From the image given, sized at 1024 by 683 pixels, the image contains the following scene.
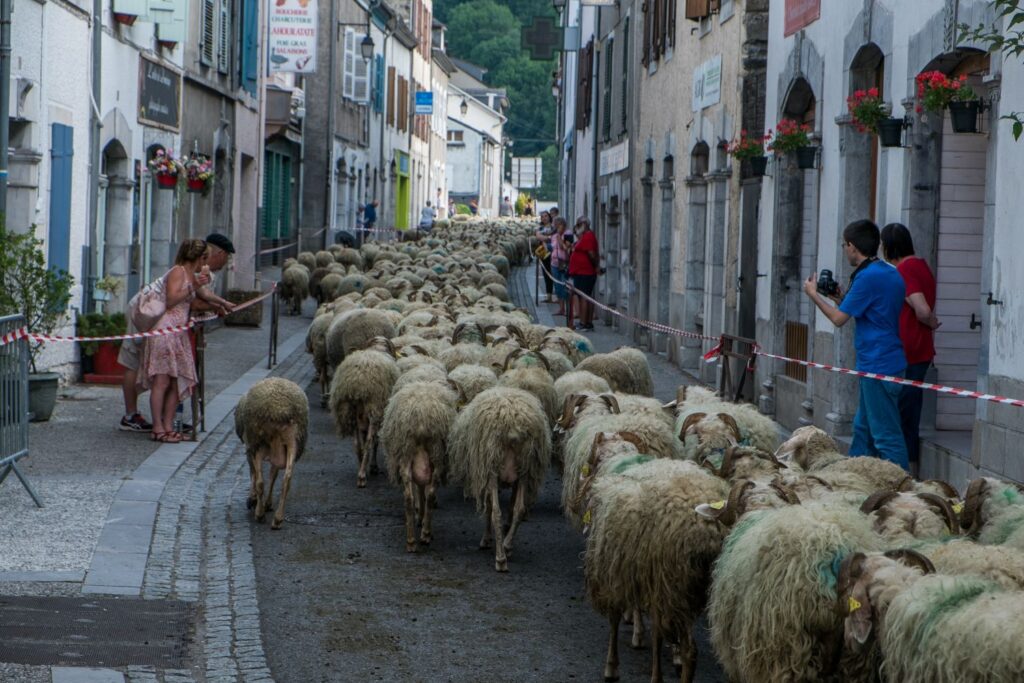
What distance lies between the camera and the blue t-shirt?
9961 mm

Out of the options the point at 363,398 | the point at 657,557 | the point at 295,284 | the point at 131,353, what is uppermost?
the point at 295,284

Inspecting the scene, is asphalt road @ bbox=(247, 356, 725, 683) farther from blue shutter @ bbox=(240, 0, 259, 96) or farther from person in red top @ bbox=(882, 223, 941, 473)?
blue shutter @ bbox=(240, 0, 259, 96)

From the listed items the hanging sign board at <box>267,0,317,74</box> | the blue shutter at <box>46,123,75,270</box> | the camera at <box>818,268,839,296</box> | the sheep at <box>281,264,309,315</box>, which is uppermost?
the hanging sign board at <box>267,0,317,74</box>

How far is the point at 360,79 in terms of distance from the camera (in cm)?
4491

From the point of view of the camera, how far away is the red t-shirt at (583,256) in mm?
26531

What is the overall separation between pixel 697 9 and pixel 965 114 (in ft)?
33.6

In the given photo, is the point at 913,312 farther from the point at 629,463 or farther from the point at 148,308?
the point at 148,308

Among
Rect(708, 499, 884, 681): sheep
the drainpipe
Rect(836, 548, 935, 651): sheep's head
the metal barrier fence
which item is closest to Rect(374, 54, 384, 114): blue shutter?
the drainpipe

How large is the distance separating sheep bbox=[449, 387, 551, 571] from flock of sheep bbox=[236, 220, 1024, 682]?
0.01 m

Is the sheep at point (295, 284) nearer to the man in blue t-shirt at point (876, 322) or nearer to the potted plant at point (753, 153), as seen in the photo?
the potted plant at point (753, 153)

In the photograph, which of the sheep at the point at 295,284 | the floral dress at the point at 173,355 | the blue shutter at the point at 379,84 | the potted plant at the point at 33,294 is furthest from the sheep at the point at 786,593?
the blue shutter at the point at 379,84

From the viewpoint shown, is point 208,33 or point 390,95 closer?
point 208,33

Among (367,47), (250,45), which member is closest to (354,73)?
(367,47)

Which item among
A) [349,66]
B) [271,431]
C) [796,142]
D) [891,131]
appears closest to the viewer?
[271,431]
